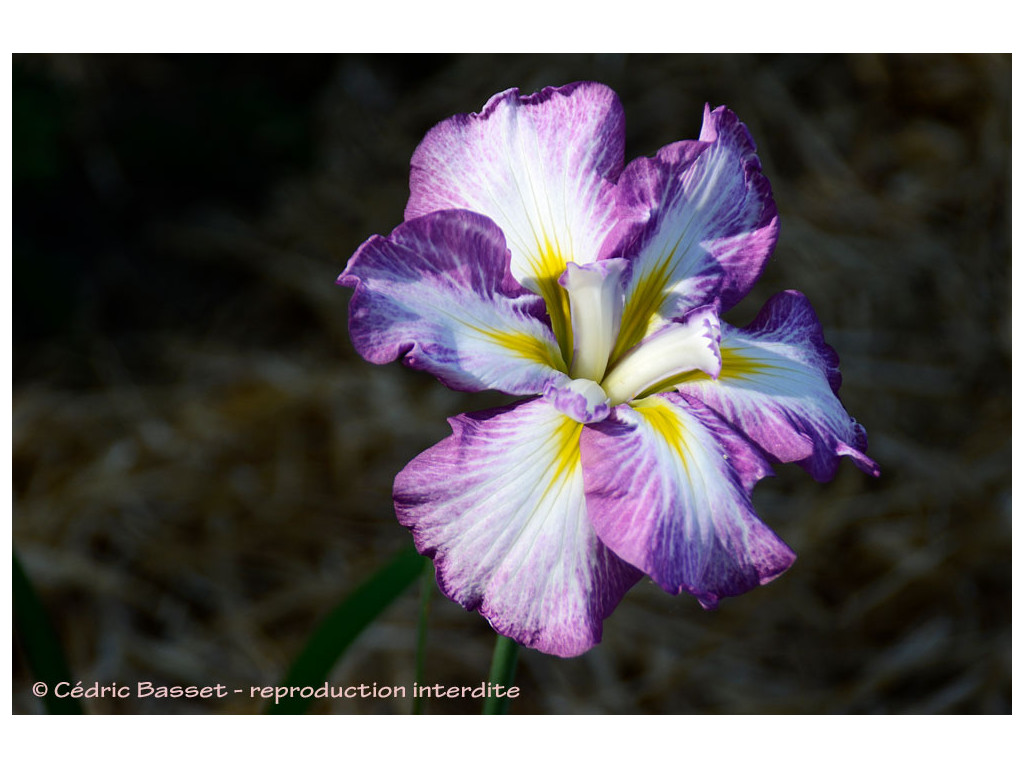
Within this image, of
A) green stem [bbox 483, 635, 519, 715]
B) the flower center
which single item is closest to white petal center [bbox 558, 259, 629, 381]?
the flower center

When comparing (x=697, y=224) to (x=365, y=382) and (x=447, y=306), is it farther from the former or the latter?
(x=365, y=382)

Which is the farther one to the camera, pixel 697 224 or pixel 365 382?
pixel 365 382

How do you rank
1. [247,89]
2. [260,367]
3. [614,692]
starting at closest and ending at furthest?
[614,692] → [260,367] → [247,89]

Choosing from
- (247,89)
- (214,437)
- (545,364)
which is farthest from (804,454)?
(247,89)

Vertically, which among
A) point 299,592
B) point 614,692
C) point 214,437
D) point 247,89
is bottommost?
point 614,692

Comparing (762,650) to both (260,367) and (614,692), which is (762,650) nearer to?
(614,692)

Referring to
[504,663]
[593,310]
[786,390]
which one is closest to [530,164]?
[593,310]

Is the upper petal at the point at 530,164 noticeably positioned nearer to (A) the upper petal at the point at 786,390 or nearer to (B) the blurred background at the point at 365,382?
(A) the upper petal at the point at 786,390

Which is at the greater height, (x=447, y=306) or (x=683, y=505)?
(x=447, y=306)
